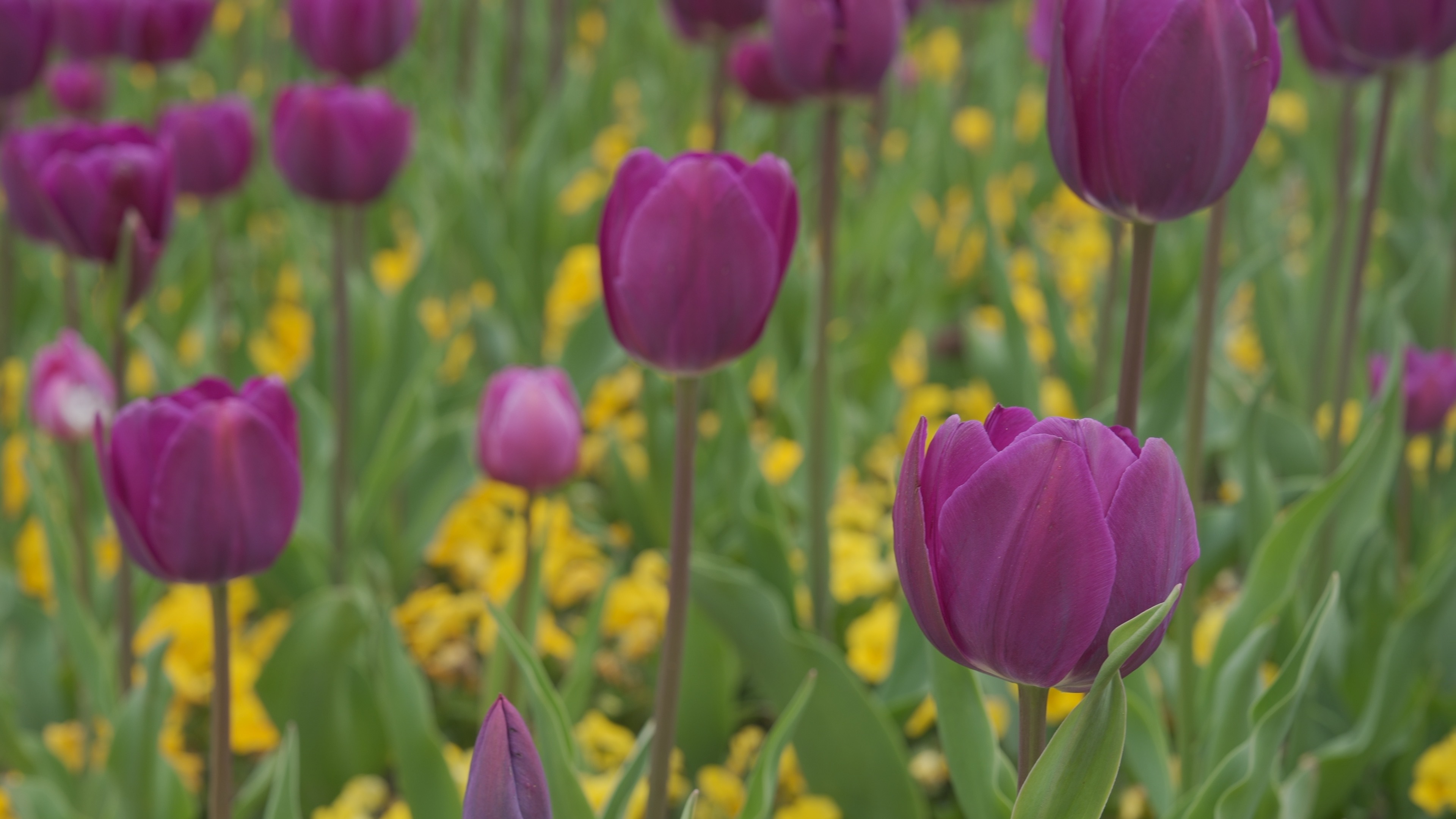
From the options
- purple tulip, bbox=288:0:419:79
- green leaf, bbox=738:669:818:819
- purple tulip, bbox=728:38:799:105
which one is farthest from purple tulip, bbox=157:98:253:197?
green leaf, bbox=738:669:818:819

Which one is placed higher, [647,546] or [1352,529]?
[1352,529]

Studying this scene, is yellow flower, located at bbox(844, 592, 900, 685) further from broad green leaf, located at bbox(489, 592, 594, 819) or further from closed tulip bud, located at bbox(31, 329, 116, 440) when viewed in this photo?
closed tulip bud, located at bbox(31, 329, 116, 440)

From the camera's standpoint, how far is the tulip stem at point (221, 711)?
3.15ft

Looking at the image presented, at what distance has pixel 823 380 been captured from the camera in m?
1.54

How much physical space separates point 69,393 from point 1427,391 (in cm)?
161

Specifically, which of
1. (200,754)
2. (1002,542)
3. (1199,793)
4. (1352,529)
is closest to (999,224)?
(1352,529)

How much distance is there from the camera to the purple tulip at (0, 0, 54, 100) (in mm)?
1933

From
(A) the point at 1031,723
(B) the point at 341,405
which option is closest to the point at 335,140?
(B) the point at 341,405

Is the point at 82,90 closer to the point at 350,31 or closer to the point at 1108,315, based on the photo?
the point at 350,31

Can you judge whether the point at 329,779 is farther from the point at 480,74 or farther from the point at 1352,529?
the point at 480,74

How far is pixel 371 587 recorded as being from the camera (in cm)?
195

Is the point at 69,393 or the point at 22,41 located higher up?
the point at 22,41

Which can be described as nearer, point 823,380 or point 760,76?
point 823,380

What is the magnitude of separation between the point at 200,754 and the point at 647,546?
71 cm
